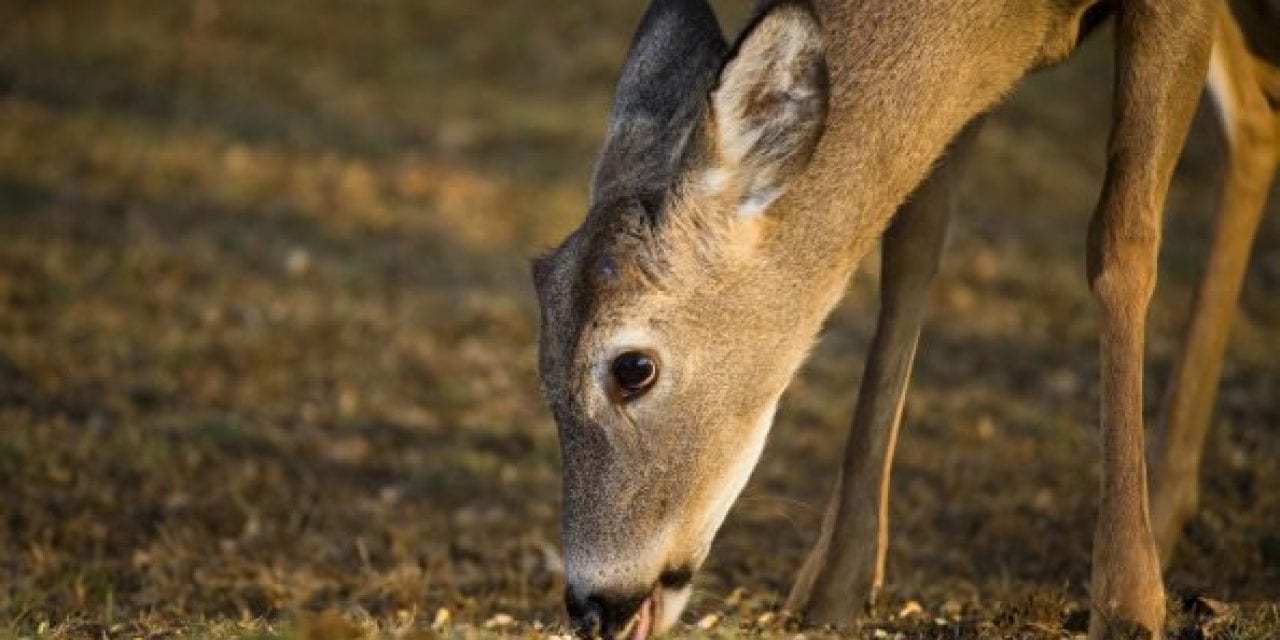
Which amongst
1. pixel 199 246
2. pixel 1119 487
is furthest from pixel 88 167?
pixel 1119 487

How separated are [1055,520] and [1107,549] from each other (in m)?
2.26

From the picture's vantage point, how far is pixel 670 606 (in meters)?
4.68

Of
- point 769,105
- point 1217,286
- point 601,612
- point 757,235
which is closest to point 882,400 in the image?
point 757,235

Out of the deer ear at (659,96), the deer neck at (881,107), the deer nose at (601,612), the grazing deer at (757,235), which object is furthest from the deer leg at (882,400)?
the deer nose at (601,612)

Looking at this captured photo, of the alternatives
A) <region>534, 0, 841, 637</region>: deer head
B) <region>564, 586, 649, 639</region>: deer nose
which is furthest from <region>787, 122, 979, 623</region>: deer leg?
<region>564, 586, 649, 639</region>: deer nose

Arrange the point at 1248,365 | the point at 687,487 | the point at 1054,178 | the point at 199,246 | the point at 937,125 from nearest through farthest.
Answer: the point at 687,487 < the point at 937,125 < the point at 1248,365 < the point at 199,246 < the point at 1054,178

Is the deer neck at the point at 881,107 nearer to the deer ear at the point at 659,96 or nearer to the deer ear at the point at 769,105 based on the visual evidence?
the deer ear at the point at 769,105

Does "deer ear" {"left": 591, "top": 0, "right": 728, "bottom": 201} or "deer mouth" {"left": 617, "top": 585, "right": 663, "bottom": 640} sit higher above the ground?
"deer ear" {"left": 591, "top": 0, "right": 728, "bottom": 201}

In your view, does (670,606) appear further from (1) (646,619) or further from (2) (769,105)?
(2) (769,105)

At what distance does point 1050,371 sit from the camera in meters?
9.45

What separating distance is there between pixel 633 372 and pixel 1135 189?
5.44 ft

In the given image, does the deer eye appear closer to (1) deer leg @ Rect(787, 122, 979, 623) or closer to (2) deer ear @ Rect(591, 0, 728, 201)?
(2) deer ear @ Rect(591, 0, 728, 201)

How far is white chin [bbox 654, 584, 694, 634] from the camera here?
466 centimetres

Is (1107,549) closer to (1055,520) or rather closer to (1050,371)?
(1055,520)
